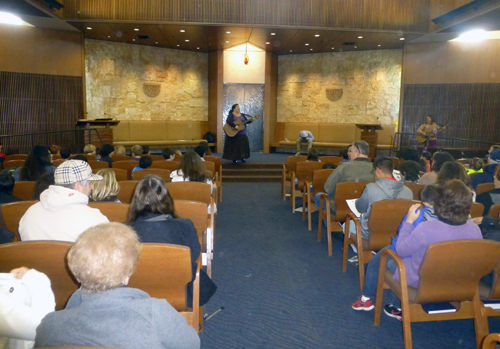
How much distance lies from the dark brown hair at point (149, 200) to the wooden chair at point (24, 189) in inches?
75.5

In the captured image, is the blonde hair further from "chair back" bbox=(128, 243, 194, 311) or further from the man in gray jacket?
the man in gray jacket

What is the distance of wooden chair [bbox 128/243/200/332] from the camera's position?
1910mm

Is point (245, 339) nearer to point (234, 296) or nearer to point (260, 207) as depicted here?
point (234, 296)

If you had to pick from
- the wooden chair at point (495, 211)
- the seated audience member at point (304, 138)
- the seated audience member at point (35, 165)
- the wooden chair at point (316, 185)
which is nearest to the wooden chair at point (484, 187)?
the wooden chair at point (495, 211)

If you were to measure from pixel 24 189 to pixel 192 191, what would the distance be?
1.62 m

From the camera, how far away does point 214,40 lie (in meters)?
11.4

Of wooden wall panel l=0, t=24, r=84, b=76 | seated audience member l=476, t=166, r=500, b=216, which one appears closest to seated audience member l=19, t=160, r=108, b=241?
seated audience member l=476, t=166, r=500, b=216

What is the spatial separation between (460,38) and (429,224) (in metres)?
11.0

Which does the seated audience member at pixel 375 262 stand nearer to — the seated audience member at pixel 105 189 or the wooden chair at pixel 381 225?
the wooden chair at pixel 381 225

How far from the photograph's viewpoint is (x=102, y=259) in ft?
4.22

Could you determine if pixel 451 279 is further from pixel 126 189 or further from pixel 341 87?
pixel 341 87

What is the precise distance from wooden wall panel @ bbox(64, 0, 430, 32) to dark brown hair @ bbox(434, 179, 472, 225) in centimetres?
821

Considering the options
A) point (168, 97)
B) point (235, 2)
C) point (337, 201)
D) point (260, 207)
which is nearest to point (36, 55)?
point (168, 97)

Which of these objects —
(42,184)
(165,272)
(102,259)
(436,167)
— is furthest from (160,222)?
(436,167)
